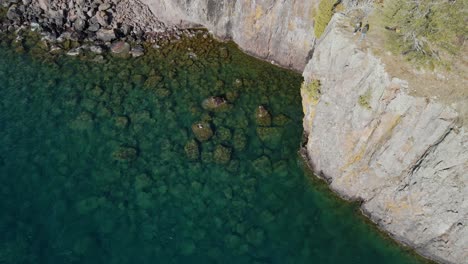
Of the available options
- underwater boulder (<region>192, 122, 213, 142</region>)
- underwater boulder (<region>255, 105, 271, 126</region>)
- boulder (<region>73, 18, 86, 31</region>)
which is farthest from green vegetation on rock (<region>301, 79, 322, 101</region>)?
boulder (<region>73, 18, 86, 31</region>)

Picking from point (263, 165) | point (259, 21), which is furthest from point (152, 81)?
point (263, 165)

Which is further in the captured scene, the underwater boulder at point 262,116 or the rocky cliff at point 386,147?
the underwater boulder at point 262,116

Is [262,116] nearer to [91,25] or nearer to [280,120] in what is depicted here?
[280,120]

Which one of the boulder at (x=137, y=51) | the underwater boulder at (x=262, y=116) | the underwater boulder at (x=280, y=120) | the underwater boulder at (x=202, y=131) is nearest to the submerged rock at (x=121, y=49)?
the boulder at (x=137, y=51)

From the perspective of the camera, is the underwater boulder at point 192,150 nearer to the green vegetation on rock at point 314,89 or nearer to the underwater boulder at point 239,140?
the underwater boulder at point 239,140

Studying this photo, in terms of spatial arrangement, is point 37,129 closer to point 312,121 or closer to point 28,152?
point 28,152

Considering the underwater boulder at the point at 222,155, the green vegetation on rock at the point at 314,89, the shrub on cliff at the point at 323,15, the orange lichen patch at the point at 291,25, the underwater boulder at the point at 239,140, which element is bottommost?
the underwater boulder at the point at 222,155

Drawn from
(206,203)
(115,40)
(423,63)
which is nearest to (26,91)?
(115,40)
